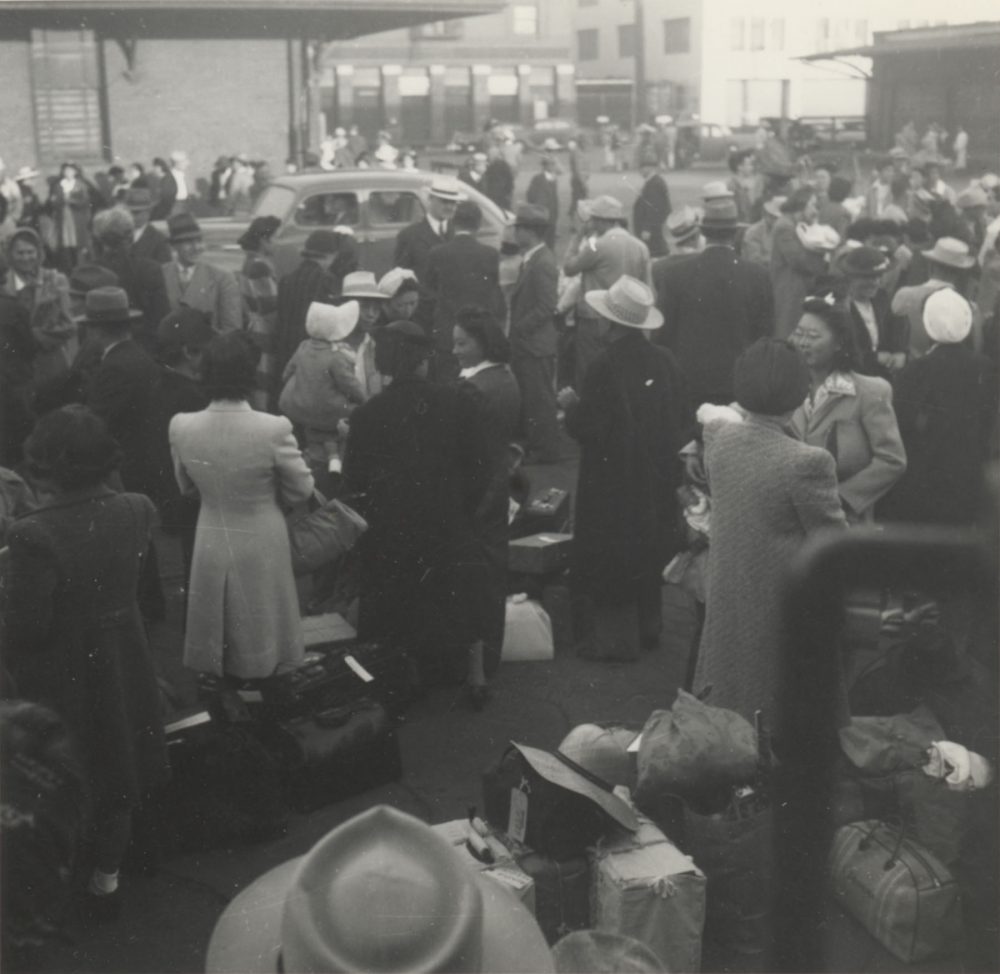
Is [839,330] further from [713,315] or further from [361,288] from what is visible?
[361,288]

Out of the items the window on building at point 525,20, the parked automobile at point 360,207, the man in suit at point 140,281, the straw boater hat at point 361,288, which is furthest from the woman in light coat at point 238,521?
the window on building at point 525,20

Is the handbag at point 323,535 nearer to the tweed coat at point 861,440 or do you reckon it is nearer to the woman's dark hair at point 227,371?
the woman's dark hair at point 227,371

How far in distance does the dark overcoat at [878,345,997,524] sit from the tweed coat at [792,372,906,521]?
0.83 metres

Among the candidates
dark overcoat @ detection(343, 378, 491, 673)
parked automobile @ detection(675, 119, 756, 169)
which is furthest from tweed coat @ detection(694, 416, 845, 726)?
parked automobile @ detection(675, 119, 756, 169)

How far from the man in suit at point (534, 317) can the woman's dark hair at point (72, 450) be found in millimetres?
5237

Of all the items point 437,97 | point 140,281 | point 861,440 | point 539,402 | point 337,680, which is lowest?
point 337,680

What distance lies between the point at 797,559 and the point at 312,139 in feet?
72.1

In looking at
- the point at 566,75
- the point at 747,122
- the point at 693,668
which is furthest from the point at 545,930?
the point at 566,75

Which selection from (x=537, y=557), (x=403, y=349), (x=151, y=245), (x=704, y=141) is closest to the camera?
(x=403, y=349)

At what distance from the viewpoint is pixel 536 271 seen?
882 cm

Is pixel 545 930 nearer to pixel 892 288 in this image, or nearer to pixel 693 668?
pixel 693 668

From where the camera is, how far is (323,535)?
4.91 meters

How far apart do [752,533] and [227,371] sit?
1.84m

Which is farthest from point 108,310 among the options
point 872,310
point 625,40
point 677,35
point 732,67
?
point 625,40
